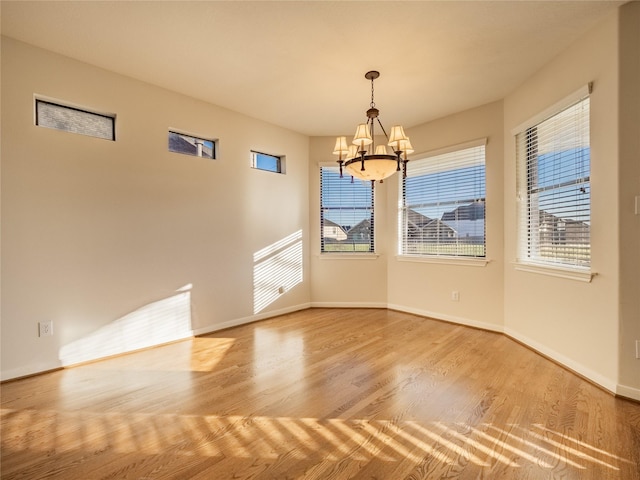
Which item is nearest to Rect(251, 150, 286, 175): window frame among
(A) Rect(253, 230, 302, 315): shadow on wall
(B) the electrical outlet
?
(A) Rect(253, 230, 302, 315): shadow on wall

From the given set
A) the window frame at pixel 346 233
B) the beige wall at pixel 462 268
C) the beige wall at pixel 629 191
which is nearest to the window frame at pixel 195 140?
the window frame at pixel 346 233

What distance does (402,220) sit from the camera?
5.05 m

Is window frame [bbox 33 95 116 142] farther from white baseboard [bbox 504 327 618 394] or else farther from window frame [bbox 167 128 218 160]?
white baseboard [bbox 504 327 618 394]

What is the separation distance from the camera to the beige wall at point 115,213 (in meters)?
2.72

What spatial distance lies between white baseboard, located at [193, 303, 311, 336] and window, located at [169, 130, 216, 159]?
2133 mm

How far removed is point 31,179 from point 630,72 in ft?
15.7

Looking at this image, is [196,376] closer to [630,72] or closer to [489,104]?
[630,72]

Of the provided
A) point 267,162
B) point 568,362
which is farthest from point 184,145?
point 568,362

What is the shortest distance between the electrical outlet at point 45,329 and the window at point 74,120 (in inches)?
68.9

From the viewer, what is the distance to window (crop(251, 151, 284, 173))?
4.66m

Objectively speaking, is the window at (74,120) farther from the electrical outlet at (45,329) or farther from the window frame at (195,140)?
the electrical outlet at (45,329)

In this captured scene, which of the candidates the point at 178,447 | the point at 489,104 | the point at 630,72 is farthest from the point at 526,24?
the point at 178,447

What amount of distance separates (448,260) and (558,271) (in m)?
1.49

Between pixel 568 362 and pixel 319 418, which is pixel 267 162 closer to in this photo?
pixel 319 418
